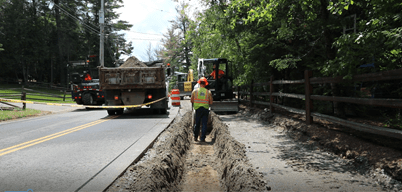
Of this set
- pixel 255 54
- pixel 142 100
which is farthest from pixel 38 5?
pixel 255 54

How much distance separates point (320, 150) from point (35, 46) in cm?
4798

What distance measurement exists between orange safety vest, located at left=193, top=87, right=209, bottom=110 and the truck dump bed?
571 centimetres

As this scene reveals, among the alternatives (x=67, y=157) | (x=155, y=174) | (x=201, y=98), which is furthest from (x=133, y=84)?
(x=155, y=174)

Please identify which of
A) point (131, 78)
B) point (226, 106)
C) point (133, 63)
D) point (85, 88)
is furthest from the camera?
point (85, 88)

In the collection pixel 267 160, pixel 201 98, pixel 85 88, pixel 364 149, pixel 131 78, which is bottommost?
pixel 267 160

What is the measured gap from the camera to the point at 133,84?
14.4 m

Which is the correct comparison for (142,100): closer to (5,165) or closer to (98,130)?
(98,130)

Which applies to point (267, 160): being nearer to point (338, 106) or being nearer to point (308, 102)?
point (308, 102)

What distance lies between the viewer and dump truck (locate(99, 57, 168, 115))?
46.9 feet

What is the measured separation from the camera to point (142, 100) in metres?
14.8

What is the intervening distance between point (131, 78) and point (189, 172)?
9036mm

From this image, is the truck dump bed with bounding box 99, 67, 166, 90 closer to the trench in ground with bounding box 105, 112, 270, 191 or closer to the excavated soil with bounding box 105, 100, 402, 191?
the excavated soil with bounding box 105, 100, 402, 191

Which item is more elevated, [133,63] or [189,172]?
[133,63]

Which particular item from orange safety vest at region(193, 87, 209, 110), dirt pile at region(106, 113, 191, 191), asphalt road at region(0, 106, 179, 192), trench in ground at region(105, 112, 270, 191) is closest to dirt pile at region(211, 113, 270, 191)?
trench in ground at region(105, 112, 270, 191)
